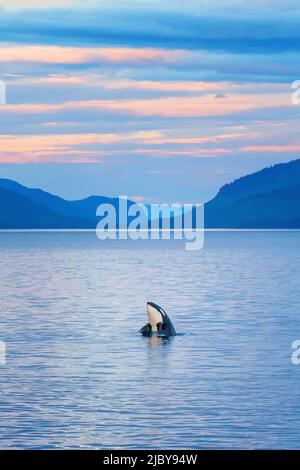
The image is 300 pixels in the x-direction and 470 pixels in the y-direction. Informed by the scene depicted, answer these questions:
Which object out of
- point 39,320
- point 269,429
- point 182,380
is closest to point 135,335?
point 39,320

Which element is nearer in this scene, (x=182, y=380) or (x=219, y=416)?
(x=219, y=416)

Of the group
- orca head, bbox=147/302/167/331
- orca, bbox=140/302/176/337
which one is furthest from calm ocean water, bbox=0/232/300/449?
orca head, bbox=147/302/167/331

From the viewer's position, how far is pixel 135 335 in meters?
56.6

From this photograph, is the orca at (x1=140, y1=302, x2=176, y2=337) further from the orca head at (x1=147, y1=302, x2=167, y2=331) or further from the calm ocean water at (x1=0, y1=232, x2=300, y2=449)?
the calm ocean water at (x1=0, y1=232, x2=300, y2=449)

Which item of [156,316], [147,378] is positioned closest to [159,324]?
[156,316]

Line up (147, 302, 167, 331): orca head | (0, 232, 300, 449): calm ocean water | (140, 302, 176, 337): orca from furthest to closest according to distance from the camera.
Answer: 1. (140, 302, 176, 337): orca
2. (147, 302, 167, 331): orca head
3. (0, 232, 300, 449): calm ocean water

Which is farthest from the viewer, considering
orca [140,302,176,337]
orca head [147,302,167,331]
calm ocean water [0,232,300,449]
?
orca [140,302,176,337]

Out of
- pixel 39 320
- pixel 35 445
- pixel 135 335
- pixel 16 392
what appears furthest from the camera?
pixel 39 320

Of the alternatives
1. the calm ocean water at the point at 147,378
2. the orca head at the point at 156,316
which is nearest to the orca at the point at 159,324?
the orca head at the point at 156,316

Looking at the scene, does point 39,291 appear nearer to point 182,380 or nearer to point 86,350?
point 86,350

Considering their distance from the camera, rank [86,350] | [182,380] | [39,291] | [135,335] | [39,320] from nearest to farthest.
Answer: [182,380]
[86,350]
[135,335]
[39,320]
[39,291]

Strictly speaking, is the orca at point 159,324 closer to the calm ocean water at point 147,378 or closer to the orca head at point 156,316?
the orca head at point 156,316

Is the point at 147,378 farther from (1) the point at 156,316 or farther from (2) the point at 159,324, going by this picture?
(2) the point at 159,324

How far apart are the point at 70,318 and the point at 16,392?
3085 cm
